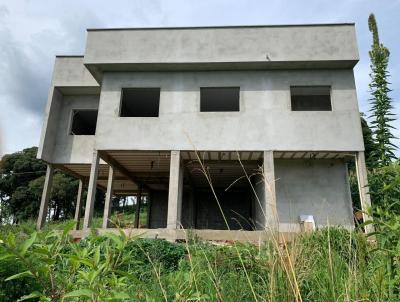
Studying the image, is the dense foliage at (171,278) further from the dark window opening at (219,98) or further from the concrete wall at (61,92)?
the concrete wall at (61,92)

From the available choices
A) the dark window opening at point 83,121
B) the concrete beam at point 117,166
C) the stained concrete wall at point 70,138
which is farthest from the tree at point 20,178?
the stained concrete wall at point 70,138

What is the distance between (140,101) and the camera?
1488 cm

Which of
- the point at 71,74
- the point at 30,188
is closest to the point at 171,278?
the point at 71,74

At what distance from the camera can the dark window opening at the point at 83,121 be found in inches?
606

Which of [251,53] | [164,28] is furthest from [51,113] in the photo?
[251,53]

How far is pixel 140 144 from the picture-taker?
1191cm

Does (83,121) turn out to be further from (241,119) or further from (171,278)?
(171,278)

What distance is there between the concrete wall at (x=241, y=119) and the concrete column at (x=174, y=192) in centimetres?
49

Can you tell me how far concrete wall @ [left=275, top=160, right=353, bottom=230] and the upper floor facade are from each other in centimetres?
125

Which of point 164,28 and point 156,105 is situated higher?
point 164,28

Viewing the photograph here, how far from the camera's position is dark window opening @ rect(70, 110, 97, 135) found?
50.5ft

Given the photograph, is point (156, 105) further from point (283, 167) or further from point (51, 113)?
point (283, 167)

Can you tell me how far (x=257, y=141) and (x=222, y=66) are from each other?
124 inches

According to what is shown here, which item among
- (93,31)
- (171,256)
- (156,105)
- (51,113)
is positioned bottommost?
(171,256)
